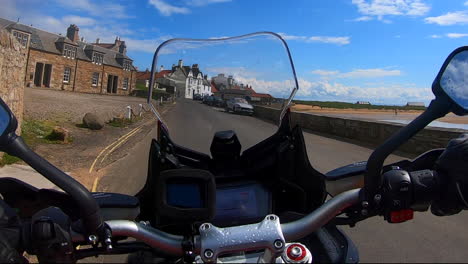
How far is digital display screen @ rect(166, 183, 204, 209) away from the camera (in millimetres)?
1533

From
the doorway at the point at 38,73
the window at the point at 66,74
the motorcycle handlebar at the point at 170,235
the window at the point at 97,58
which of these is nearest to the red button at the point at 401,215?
the motorcycle handlebar at the point at 170,235

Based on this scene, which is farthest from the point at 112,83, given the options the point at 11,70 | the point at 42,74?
the point at 11,70

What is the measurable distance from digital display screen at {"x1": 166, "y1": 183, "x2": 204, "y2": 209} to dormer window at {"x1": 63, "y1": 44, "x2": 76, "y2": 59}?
69.4 m

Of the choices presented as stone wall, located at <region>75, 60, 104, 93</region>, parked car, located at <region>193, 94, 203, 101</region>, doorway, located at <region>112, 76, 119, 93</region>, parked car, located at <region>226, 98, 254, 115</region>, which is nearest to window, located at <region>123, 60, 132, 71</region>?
doorway, located at <region>112, 76, 119, 93</region>

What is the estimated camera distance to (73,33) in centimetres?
7288

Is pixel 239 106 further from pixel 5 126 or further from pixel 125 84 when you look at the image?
pixel 125 84

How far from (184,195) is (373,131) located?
1766 cm

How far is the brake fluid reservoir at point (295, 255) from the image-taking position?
4.61ft

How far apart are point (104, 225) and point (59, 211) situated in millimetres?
209

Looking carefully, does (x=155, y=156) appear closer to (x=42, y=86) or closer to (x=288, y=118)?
(x=288, y=118)

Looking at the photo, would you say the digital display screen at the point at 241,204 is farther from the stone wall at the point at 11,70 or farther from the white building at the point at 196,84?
the stone wall at the point at 11,70

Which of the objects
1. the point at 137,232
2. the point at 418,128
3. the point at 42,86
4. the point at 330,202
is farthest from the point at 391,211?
the point at 42,86

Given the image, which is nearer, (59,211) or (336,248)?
(59,211)

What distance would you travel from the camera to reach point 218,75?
8.38 ft
